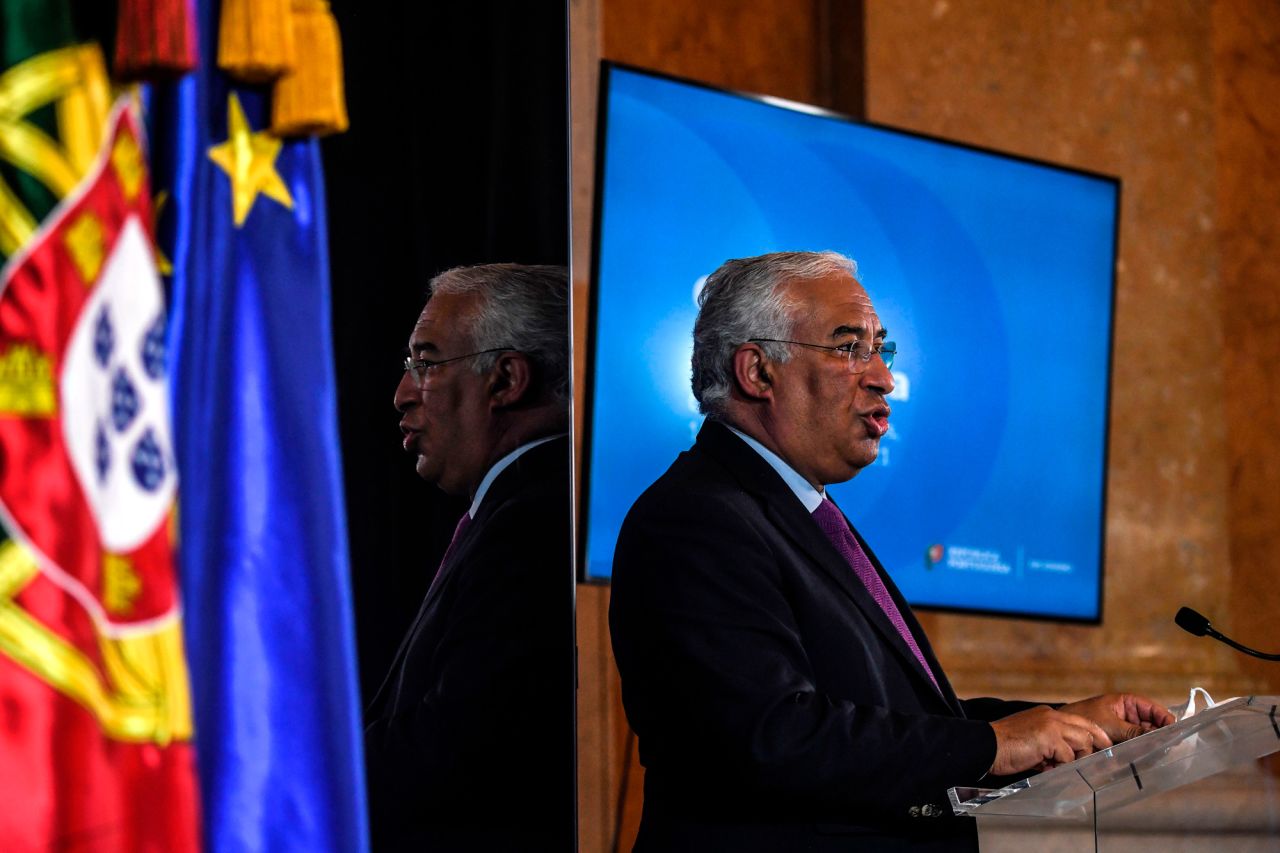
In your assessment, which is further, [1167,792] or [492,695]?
[1167,792]

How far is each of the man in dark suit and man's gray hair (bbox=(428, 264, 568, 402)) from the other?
2.87 ft

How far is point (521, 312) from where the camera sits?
142 centimetres

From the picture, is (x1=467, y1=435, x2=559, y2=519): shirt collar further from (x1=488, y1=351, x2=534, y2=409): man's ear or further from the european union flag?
the european union flag

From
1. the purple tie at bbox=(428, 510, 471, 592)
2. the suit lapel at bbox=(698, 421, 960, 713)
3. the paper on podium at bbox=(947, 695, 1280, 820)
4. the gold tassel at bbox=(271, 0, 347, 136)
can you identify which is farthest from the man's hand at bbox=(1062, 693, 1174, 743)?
the gold tassel at bbox=(271, 0, 347, 136)

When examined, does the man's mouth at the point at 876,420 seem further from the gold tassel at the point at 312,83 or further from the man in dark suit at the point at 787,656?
the gold tassel at the point at 312,83

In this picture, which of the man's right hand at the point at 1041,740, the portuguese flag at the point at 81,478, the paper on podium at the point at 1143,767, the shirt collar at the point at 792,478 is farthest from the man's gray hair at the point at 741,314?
the portuguese flag at the point at 81,478

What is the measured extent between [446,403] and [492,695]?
280 mm

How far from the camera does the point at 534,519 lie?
1431 millimetres

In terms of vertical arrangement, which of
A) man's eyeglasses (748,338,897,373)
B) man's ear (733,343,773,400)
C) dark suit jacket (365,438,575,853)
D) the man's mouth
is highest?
man's eyeglasses (748,338,897,373)

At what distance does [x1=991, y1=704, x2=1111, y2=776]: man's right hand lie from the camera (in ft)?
7.45

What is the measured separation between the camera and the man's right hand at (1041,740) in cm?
227

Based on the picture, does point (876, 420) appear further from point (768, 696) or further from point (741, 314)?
point (768, 696)

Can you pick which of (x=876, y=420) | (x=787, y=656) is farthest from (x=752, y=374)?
(x=787, y=656)

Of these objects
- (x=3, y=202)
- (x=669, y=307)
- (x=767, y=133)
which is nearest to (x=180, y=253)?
(x=3, y=202)
